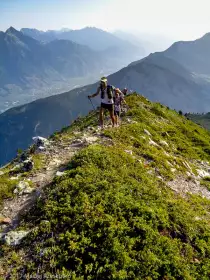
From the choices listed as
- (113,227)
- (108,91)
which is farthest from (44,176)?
(108,91)

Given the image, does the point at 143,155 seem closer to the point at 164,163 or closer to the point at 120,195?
the point at 164,163

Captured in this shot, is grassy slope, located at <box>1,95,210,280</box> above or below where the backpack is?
below

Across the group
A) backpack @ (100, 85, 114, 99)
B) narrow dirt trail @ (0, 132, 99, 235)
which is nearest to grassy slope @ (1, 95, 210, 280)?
narrow dirt trail @ (0, 132, 99, 235)

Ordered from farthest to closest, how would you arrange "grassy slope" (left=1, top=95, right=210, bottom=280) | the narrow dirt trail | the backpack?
the backpack → the narrow dirt trail → "grassy slope" (left=1, top=95, right=210, bottom=280)

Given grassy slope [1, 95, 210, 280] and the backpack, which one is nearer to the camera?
grassy slope [1, 95, 210, 280]

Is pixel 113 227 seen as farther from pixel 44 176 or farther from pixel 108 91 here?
pixel 108 91

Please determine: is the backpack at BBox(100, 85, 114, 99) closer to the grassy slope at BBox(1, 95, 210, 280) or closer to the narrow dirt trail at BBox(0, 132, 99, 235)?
the narrow dirt trail at BBox(0, 132, 99, 235)

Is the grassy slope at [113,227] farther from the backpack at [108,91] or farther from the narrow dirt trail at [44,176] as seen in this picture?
the backpack at [108,91]

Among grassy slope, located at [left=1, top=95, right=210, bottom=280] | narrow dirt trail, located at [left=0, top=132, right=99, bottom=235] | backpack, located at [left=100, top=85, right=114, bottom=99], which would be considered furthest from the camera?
backpack, located at [left=100, top=85, right=114, bottom=99]

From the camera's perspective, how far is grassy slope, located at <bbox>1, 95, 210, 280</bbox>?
10.1m

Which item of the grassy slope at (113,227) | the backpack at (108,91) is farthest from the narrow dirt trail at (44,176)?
the backpack at (108,91)

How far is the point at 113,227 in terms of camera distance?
11289mm

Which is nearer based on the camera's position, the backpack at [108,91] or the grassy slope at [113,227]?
the grassy slope at [113,227]

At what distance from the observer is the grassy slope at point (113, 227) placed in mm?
10070
